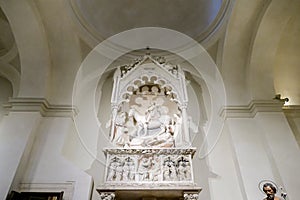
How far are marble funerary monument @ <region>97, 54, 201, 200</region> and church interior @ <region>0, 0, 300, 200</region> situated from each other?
23 mm

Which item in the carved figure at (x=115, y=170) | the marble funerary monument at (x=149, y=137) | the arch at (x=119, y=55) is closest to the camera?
the marble funerary monument at (x=149, y=137)

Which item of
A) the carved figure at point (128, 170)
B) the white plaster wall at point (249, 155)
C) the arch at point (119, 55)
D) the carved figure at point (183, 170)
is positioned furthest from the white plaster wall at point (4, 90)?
the white plaster wall at point (249, 155)

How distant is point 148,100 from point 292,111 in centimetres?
326

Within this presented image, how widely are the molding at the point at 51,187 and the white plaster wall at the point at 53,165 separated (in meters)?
0.06

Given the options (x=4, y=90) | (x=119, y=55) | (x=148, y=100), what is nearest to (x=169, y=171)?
Answer: (x=148, y=100)

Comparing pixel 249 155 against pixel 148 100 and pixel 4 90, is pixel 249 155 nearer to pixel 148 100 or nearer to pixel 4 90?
pixel 148 100

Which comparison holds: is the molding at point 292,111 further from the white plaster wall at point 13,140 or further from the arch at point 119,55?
the white plaster wall at point 13,140

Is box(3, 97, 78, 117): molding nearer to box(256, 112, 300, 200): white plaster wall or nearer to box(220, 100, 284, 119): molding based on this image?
box(220, 100, 284, 119): molding

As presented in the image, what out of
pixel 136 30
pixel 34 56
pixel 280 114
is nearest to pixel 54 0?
pixel 34 56

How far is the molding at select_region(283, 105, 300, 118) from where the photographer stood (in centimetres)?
538

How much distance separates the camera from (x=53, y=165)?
4.56 metres

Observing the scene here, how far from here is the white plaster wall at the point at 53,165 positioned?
4.37 meters

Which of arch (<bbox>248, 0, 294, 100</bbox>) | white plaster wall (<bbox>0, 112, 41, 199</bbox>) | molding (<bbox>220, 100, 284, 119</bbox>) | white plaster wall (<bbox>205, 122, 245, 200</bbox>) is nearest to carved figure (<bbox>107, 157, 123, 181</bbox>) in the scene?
white plaster wall (<bbox>0, 112, 41, 199</bbox>)

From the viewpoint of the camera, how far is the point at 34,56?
17.0ft
